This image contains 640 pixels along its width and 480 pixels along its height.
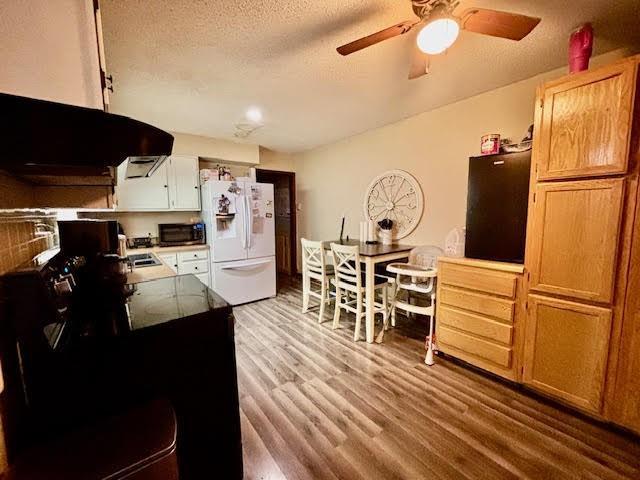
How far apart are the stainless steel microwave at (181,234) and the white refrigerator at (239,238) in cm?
17

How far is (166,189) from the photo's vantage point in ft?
11.7

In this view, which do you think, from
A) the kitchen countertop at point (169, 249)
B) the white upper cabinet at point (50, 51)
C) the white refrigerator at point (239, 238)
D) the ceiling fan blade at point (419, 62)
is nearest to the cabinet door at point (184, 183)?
the white refrigerator at point (239, 238)

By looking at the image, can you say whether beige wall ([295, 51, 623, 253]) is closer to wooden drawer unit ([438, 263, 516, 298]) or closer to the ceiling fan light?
wooden drawer unit ([438, 263, 516, 298])

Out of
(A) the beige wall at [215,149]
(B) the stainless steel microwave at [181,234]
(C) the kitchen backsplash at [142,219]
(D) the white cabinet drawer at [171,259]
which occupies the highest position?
(A) the beige wall at [215,149]

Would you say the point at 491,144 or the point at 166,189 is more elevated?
the point at 491,144

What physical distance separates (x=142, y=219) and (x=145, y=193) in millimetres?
446

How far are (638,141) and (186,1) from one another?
8.17ft

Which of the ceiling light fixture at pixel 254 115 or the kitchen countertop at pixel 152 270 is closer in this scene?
the kitchen countertop at pixel 152 270

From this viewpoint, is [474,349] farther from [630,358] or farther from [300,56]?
[300,56]

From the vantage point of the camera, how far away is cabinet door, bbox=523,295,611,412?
155 centimetres

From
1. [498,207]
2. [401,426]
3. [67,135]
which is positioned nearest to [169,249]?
[67,135]

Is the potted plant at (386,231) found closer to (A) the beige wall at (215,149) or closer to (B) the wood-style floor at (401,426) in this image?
(B) the wood-style floor at (401,426)

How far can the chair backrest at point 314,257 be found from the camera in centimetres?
301

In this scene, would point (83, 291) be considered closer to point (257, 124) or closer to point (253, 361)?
point (253, 361)
